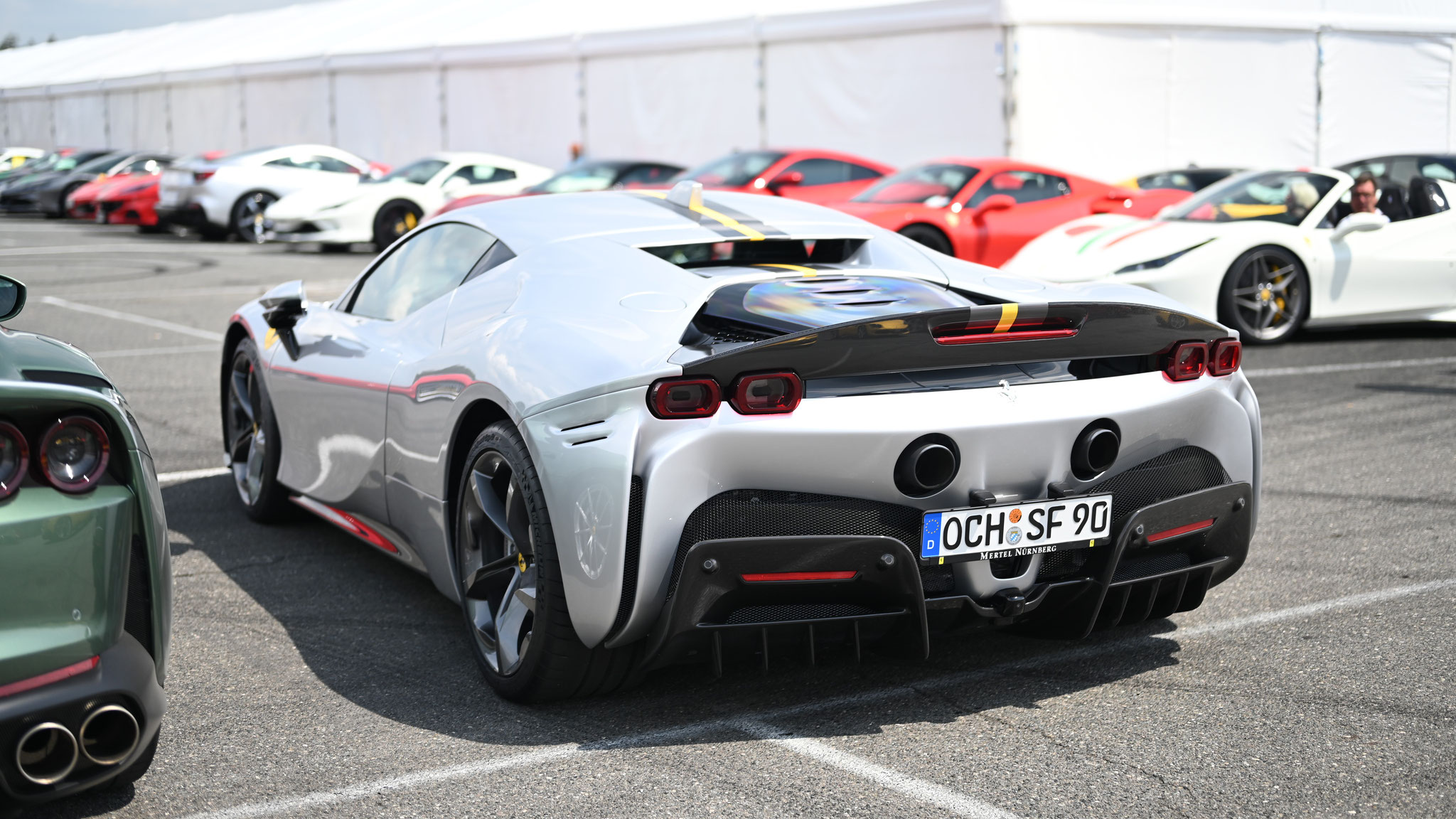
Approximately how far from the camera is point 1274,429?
700 cm

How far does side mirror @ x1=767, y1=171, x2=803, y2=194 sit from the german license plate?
1256 cm

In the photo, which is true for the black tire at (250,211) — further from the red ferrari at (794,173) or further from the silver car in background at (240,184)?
the red ferrari at (794,173)

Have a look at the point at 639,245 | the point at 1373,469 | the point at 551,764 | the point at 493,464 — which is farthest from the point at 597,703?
the point at 1373,469

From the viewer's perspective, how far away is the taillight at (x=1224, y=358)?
11.9 ft

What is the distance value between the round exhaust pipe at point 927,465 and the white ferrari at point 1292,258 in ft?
22.8

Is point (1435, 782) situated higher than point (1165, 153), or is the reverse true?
point (1165, 153)

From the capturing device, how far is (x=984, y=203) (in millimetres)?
13102

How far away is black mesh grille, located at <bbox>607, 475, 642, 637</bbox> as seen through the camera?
10.3 feet

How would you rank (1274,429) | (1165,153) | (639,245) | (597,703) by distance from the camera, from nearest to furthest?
(597,703), (639,245), (1274,429), (1165,153)

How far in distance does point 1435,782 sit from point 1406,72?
72.6 ft

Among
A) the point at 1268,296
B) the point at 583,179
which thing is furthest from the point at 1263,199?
the point at 583,179

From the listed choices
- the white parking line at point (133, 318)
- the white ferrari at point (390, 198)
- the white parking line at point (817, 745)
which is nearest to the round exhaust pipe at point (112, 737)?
the white parking line at point (817, 745)

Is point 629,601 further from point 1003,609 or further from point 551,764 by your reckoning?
point 1003,609

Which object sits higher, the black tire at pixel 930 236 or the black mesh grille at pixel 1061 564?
the black tire at pixel 930 236
